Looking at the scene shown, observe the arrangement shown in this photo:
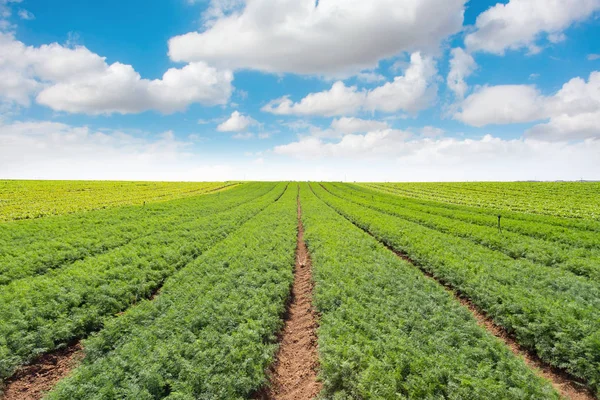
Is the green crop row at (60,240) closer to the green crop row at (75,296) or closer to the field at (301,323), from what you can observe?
the field at (301,323)

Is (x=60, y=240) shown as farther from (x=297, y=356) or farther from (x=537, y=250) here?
(x=537, y=250)

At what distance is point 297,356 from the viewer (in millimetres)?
8891

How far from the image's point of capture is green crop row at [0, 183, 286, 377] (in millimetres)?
8469

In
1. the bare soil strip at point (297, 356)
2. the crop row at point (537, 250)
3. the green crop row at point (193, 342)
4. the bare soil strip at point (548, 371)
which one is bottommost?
the bare soil strip at point (297, 356)

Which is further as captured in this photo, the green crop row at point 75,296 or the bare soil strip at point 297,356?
the green crop row at point 75,296

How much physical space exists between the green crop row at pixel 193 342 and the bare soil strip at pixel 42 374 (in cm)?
76

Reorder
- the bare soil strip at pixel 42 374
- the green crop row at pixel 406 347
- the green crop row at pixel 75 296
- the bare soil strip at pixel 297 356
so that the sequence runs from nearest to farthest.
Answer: the green crop row at pixel 406 347 → the bare soil strip at pixel 42 374 → the bare soil strip at pixel 297 356 → the green crop row at pixel 75 296

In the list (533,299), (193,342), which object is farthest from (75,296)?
(533,299)

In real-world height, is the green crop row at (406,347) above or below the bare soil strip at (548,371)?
above

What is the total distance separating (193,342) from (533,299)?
1058cm

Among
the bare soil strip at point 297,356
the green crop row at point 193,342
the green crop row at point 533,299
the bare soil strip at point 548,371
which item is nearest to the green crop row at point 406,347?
the bare soil strip at point 297,356

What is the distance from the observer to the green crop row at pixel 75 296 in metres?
8.47

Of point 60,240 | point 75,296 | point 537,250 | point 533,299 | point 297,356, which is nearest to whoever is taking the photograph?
point 297,356

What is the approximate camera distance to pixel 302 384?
7738 mm
